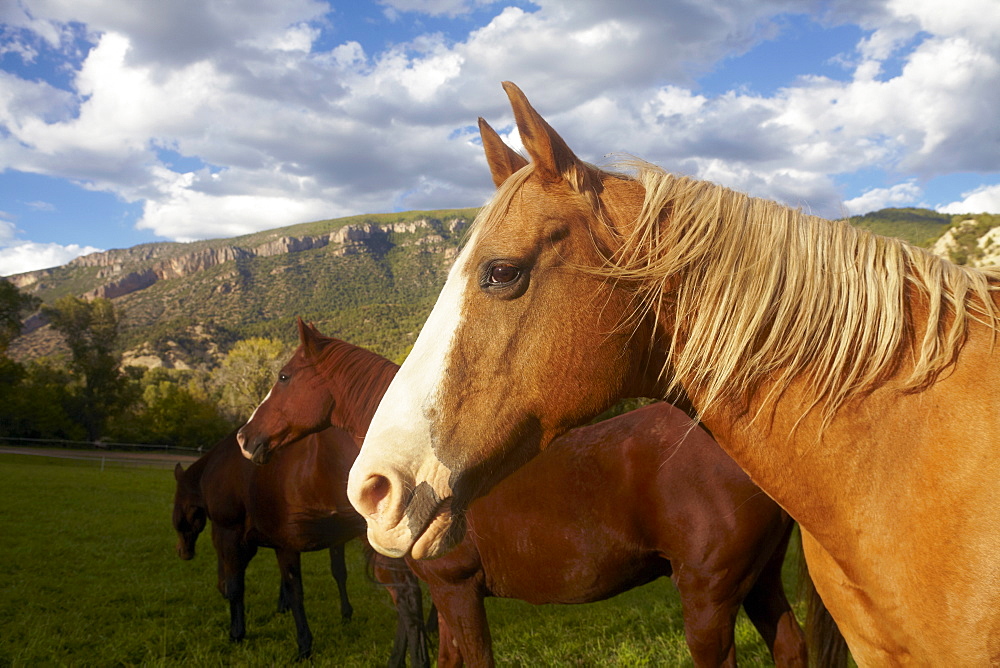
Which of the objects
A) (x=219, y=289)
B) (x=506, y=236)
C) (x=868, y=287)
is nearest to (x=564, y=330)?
(x=506, y=236)

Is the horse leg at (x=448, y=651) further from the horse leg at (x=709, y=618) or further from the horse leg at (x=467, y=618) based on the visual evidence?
the horse leg at (x=709, y=618)

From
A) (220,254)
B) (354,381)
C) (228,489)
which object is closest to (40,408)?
(228,489)

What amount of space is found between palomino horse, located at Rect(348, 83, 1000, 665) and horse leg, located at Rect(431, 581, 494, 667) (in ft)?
7.11

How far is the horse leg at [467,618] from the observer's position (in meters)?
3.21

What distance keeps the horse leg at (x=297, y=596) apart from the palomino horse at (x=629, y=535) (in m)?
3.22

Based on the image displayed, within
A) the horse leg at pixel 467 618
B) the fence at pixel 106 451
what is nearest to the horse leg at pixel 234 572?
the horse leg at pixel 467 618

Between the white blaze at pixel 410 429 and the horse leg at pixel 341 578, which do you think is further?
the horse leg at pixel 341 578

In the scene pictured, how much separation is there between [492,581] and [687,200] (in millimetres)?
2709

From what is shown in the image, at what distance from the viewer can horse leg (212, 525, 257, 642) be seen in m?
6.16

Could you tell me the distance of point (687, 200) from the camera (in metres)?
1.50

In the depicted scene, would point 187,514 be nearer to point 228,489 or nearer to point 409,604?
point 228,489

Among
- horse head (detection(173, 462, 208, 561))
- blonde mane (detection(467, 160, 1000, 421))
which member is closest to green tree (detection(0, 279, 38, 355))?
horse head (detection(173, 462, 208, 561))

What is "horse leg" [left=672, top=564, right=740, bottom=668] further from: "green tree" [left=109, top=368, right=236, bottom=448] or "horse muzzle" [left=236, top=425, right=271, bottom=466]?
"green tree" [left=109, top=368, right=236, bottom=448]

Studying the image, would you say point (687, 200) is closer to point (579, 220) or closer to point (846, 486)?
point (579, 220)
